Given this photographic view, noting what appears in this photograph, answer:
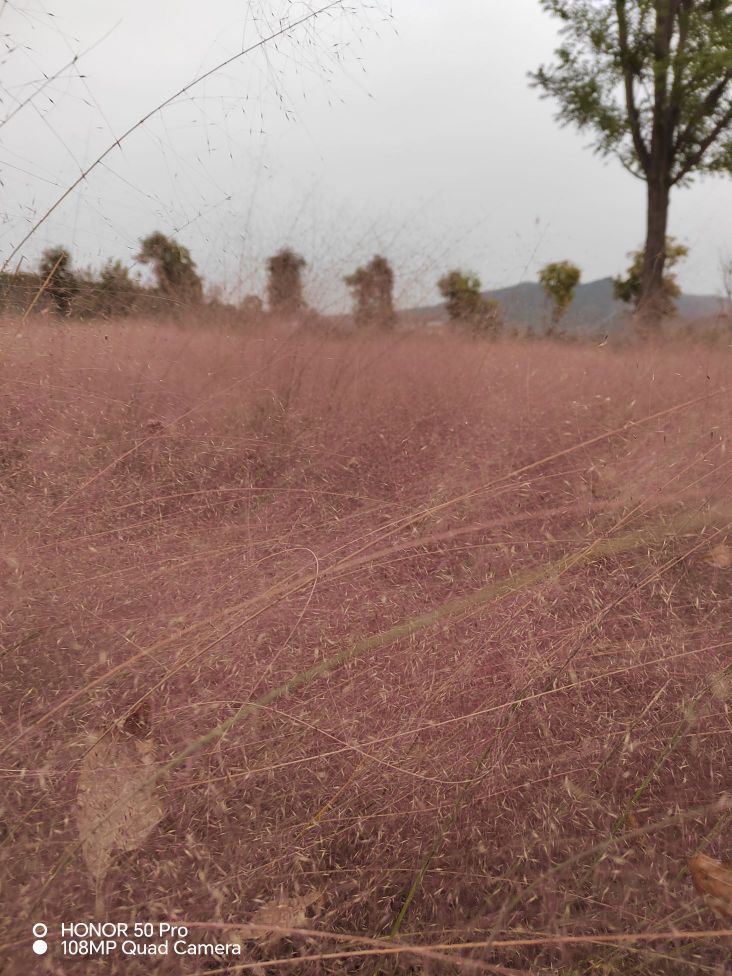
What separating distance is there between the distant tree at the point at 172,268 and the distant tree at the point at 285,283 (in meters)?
0.37

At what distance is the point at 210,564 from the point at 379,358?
156 centimetres

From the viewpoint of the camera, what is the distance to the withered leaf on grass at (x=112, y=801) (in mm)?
834

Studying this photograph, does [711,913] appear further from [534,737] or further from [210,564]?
[210,564]

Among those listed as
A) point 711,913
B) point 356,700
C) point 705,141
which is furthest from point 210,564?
point 705,141

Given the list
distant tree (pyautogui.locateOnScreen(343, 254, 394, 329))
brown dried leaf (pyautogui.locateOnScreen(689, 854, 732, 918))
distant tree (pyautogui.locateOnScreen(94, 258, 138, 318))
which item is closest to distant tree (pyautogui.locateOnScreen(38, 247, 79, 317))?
distant tree (pyautogui.locateOnScreen(94, 258, 138, 318))

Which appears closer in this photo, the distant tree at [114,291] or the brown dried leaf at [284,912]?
the brown dried leaf at [284,912]

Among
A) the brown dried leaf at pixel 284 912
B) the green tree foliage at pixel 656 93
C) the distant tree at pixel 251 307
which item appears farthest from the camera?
→ the green tree foliage at pixel 656 93

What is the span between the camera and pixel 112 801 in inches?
35.1

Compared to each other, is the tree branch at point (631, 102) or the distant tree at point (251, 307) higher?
the tree branch at point (631, 102)

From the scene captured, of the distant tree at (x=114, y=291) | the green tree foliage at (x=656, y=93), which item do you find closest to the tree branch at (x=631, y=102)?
the green tree foliage at (x=656, y=93)

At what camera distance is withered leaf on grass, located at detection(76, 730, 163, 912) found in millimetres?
834

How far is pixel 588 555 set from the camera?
1.45 metres

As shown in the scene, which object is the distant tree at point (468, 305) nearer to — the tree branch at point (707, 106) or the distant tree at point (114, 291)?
the distant tree at point (114, 291)

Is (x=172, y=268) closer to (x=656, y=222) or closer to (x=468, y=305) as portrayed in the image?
(x=468, y=305)
